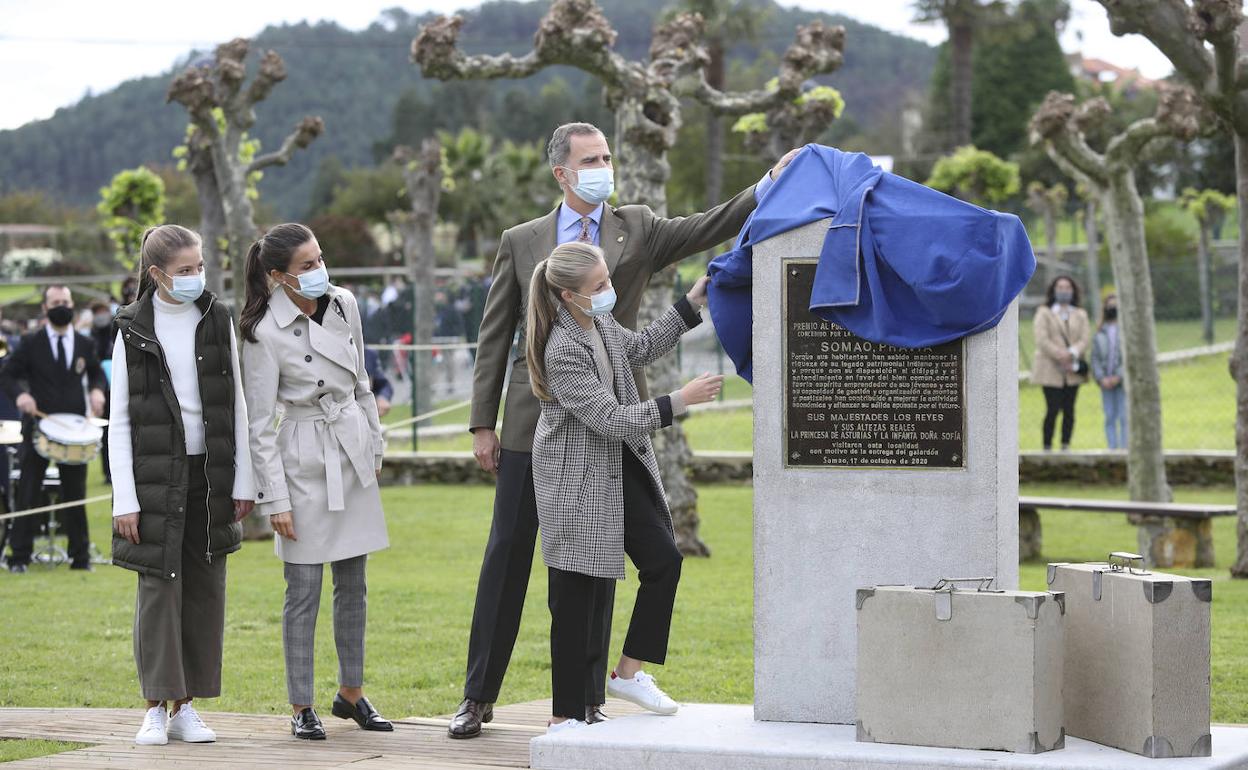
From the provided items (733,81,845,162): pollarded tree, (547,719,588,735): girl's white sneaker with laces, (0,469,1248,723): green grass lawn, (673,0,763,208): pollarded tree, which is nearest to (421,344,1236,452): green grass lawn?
(733,81,845,162): pollarded tree

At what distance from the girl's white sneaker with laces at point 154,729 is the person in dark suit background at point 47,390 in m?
7.32

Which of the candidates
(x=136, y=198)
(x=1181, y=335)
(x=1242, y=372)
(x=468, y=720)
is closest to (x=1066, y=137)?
(x=1242, y=372)

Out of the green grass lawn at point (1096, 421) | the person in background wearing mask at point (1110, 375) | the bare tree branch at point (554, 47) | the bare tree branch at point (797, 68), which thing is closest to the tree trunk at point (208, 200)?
the green grass lawn at point (1096, 421)

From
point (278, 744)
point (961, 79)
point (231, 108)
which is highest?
point (961, 79)

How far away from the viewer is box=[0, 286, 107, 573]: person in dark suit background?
12.9 metres

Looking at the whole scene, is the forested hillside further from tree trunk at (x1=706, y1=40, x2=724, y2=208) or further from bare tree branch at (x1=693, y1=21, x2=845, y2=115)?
bare tree branch at (x1=693, y1=21, x2=845, y2=115)

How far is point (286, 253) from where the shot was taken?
19.6 ft

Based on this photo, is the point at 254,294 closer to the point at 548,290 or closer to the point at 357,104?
the point at 548,290

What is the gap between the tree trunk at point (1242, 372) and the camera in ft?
36.2

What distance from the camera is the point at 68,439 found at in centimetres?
1190

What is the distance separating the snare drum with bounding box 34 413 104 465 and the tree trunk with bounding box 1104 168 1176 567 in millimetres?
8724

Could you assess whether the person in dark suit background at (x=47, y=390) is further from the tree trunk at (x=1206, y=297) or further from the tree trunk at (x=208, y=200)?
the tree trunk at (x=1206, y=297)

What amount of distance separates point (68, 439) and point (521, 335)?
6.99m

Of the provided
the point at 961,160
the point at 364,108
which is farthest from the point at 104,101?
the point at 961,160
